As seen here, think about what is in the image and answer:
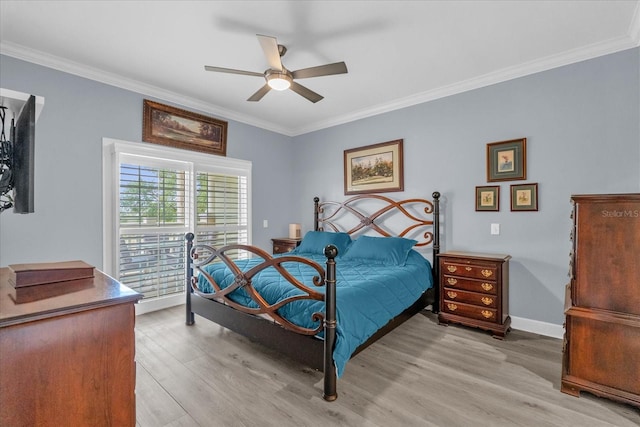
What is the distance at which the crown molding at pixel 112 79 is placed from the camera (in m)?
2.80

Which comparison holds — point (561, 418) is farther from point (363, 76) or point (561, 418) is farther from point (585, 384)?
point (363, 76)

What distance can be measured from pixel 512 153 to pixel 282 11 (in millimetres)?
2687

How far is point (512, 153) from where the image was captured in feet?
10.5

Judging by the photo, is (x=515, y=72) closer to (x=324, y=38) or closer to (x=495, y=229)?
(x=495, y=229)

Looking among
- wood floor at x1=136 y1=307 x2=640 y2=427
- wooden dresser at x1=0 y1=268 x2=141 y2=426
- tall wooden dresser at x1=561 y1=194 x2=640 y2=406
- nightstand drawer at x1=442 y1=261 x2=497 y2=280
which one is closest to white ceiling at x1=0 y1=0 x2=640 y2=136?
tall wooden dresser at x1=561 y1=194 x2=640 y2=406

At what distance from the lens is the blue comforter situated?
2.05 meters

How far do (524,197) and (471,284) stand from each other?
3.51ft

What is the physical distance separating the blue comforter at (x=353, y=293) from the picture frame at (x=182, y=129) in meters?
1.86

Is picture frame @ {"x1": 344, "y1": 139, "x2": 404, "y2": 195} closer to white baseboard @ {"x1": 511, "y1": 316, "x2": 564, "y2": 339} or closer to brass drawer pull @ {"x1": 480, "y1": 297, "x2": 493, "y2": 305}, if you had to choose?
brass drawer pull @ {"x1": 480, "y1": 297, "x2": 493, "y2": 305}

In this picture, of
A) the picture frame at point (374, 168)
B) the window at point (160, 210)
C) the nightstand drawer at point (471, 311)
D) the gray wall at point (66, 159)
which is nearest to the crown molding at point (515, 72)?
the picture frame at point (374, 168)

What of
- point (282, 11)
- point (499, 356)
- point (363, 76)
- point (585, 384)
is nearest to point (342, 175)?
point (363, 76)

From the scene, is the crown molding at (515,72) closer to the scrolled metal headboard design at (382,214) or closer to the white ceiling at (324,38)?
the white ceiling at (324,38)

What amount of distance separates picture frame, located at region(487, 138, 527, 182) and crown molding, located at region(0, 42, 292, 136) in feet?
11.3

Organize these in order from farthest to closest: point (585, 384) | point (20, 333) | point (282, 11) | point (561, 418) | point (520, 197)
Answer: point (520, 197) < point (282, 11) < point (585, 384) < point (561, 418) < point (20, 333)
